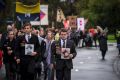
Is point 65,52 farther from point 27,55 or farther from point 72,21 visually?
point 72,21

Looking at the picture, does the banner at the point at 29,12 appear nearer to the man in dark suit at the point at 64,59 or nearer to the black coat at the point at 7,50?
the black coat at the point at 7,50

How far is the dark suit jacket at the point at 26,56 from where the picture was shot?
14008mm

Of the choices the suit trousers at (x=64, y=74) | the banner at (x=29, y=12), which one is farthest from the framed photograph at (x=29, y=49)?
the banner at (x=29, y=12)

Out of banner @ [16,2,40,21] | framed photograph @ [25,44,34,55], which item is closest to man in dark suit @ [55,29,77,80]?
framed photograph @ [25,44,34,55]

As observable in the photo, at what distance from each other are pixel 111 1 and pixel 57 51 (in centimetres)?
2918

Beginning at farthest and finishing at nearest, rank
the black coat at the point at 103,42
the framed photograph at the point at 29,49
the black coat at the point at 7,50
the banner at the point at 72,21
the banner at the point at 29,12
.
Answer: the banner at the point at 72,21, the black coat at the point at 103,42, the banner at the point at 29,12, the black coat at the point at 7,50, the framed photograph at the point at 29,49

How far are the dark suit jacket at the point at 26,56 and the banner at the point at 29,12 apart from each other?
20.7ft

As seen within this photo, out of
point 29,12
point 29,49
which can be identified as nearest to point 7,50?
point 29,49

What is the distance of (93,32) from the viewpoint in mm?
56719

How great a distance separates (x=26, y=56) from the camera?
14.1 metres

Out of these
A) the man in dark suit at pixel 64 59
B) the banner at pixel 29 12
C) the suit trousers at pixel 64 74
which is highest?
the banner at pixel 29 12

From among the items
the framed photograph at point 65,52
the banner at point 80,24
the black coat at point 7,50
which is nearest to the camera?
the framed photograph at point 65,52

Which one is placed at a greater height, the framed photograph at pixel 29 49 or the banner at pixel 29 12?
the banner at pixel 29 12

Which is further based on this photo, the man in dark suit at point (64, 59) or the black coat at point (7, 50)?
the black coat at point (7, 50)
